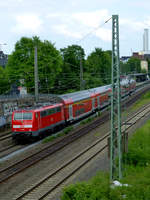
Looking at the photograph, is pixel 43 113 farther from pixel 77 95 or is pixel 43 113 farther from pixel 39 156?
pixel 77 95

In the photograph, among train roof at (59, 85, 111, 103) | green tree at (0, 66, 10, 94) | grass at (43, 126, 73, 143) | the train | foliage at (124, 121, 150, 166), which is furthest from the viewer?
green tree at (0, 66, 10, 94)

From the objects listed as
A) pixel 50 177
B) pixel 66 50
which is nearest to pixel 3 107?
pixel 50 177

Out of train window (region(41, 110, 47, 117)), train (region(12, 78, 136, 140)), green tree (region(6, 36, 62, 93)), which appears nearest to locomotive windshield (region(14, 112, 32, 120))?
train (region(12, 78, 136, 140))

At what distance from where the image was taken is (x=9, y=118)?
35.4 metres

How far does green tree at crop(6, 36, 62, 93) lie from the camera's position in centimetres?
5081

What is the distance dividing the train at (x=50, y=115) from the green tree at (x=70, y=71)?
15.6 m

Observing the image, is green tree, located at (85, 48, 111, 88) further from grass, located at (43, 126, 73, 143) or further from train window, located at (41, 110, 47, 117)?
train window, located at (41, 110, 47, 117)

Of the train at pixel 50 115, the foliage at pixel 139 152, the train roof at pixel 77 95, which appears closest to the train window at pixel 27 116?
the train at pixel 50 115

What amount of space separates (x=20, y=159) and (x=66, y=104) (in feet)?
41.0

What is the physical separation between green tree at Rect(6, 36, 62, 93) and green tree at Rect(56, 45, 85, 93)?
345 cm

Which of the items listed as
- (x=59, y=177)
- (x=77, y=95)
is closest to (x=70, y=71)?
(x=77, y=95)

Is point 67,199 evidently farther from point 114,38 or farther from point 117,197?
point 114,38

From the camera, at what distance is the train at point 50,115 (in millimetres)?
26703

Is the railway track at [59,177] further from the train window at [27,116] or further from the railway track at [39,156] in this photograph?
the train window at [27,116]
